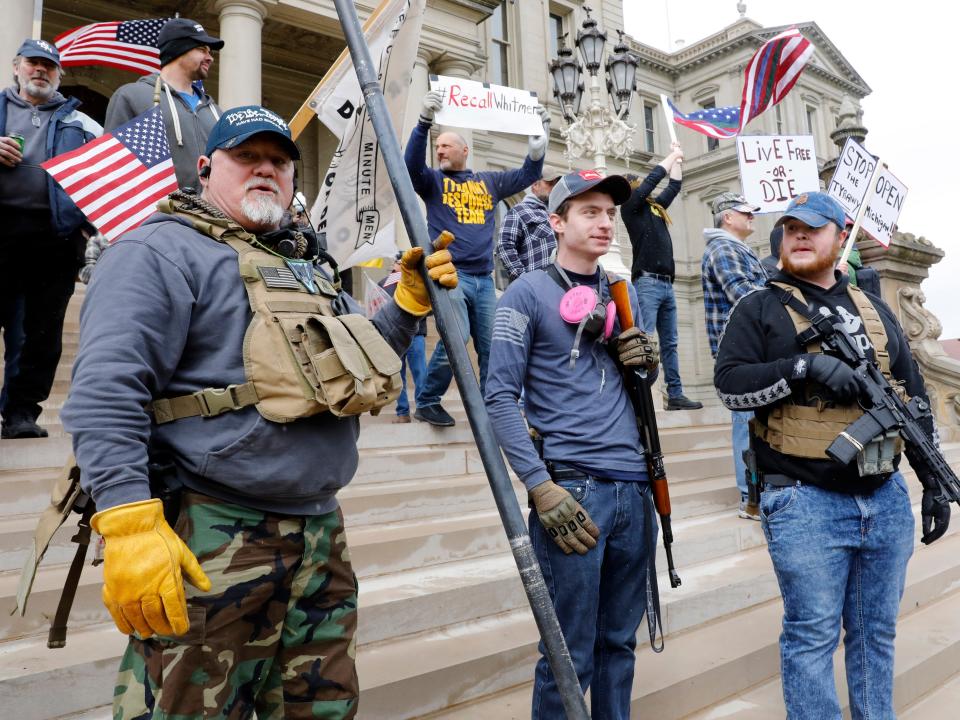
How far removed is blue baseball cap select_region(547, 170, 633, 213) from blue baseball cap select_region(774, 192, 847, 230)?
2.15ft

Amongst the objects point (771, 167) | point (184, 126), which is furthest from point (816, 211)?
point (771, 167)

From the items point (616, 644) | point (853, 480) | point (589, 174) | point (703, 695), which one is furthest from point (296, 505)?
point (703, 695)

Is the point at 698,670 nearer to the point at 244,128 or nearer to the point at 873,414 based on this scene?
the point at 873,414

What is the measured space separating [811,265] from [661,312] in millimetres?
4119

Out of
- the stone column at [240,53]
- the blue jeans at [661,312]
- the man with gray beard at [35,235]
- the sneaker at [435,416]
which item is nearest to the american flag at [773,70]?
the blue jeans at [661,312]

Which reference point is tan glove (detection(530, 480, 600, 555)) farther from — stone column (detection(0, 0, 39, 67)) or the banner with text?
stone column (detection(0, 0, 39, 67))

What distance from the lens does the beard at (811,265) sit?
2824mm

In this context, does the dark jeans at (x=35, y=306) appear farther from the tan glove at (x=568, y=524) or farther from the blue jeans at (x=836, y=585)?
the blue jeans at (x=836, y=585)

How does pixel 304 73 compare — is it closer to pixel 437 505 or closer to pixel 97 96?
pixel 97 96

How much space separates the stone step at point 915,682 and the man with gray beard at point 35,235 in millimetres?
4007

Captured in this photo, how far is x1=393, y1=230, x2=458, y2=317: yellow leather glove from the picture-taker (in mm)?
2100

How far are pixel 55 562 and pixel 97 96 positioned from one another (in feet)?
44.2

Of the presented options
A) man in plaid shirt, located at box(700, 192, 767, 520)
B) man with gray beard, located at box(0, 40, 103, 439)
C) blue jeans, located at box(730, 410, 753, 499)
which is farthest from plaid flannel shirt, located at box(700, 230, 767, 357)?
man with gray beard, located at box(0, 40, 103, 439)

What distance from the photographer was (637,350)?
2.55 m
